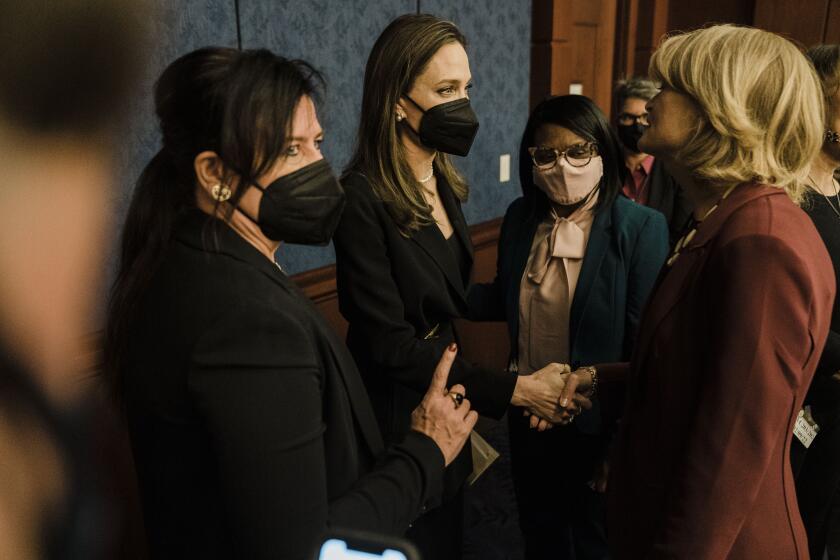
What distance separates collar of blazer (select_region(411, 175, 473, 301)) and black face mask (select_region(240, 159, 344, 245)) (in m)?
0.46

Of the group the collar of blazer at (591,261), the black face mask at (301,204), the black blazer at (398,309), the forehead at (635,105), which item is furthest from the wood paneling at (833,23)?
the black face mask at (301,204)

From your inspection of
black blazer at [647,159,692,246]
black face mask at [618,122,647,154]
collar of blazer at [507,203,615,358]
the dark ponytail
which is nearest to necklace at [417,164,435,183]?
collar of blazer at [507,203,615,358]

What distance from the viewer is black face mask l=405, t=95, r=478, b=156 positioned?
4.84 ft

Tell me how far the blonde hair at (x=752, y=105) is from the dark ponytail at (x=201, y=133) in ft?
2.05

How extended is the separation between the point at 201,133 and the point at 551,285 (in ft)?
3.65

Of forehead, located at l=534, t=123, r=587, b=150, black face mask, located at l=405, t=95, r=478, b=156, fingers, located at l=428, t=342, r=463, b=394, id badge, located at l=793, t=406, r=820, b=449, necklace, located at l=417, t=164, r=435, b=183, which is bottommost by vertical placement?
id badge, located at l=793, t=406, r=820, b=449

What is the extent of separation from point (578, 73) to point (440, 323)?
3068mm

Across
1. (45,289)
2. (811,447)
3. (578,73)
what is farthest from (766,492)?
(578,73)

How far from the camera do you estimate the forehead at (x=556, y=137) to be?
1650 mm

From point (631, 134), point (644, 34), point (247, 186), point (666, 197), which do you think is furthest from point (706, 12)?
point (247, 186)

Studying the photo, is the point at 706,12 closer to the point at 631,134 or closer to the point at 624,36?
the point at 624,36

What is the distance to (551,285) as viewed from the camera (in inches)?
67.2

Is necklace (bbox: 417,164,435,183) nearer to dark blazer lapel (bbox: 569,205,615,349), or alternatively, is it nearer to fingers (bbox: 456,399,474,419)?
dark blazer lapel (bbox: 569,205,615,349)

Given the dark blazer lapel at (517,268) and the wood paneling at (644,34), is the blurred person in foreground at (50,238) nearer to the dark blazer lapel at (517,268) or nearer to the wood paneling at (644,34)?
the dark blazer lapel at (517,268)
